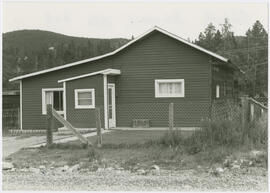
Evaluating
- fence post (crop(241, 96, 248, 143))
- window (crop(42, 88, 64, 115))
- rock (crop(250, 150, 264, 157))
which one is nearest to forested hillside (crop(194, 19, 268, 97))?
window (crop(42, 88, 64, 115))

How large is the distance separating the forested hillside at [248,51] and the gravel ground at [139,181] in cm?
2637

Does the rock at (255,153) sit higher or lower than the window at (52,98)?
lower

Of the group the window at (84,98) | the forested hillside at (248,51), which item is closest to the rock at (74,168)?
the window at (84,98)

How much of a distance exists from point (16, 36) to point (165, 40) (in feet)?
205

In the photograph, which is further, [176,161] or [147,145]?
[147,145]

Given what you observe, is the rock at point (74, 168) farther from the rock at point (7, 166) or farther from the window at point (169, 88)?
the window at point (169, 88)

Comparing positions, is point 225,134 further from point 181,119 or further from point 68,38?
point 68,38

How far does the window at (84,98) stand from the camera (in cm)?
2134

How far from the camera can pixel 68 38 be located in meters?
90.7

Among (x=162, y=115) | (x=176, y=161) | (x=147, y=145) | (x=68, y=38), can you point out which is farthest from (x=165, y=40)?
(x=68, y=38)

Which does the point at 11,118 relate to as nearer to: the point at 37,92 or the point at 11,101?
the point at 11,101

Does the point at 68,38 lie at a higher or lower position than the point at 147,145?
higher

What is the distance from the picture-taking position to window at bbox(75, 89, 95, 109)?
21.3m

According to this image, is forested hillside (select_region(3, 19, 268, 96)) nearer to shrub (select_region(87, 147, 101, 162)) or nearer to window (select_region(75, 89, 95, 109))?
window (select_region(75, 89, 95, 109))
